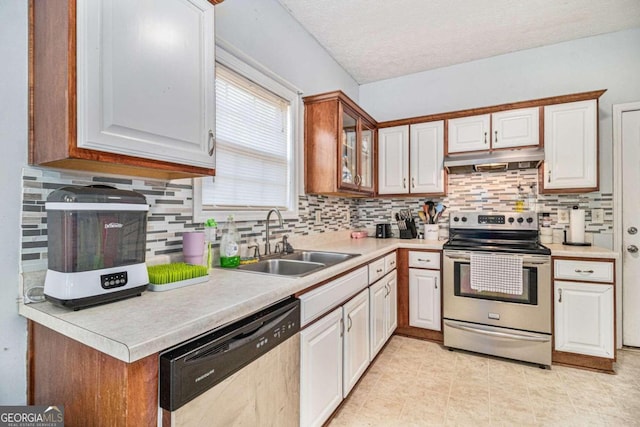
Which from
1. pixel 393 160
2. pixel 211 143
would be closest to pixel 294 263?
pixel 211 143

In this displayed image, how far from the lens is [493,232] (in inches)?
116

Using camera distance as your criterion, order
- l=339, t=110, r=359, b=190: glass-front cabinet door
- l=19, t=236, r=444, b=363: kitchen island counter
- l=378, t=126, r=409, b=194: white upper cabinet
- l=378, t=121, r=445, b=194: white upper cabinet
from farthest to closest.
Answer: l=378, t=126, r=409, b=194: white upper cabinet, l=378, t=121, r=445, b=194: white upper cabinet, l=339, t=110, r=359, b=190: glass-front cabinet door, l=19, t=236, r=444, b=363: kitchen island counter

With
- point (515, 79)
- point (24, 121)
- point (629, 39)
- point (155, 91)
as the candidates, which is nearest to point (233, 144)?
point (155, 91)

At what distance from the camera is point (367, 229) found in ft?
12.3

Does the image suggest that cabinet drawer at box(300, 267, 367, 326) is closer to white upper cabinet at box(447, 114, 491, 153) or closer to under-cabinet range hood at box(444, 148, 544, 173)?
under-cabinet range hood at box(444, 148, 544, 173)

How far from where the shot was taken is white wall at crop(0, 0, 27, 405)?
1.03m

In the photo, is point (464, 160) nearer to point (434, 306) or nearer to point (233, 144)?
point (434, 306)

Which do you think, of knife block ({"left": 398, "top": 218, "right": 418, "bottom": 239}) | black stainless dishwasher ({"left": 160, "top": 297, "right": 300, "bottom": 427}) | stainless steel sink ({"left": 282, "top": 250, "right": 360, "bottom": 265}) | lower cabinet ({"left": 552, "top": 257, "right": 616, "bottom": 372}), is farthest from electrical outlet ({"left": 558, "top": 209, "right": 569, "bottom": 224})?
black stainless dishwasher ({"left": 160, "top": 297, "right": 300, "bottom": 427})

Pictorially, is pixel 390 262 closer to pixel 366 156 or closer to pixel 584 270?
pixel 366 156

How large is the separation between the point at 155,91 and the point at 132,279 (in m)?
0.67

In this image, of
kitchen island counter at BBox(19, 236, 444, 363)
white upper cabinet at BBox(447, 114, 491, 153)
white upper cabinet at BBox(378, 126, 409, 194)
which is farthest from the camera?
white upper cabinet at BBox(378, 126, 409, 194)

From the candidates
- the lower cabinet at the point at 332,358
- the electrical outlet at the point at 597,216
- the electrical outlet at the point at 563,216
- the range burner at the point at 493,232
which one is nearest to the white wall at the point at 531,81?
the electrical outlet at the point at 597,216

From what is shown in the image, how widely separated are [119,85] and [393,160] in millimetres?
2764

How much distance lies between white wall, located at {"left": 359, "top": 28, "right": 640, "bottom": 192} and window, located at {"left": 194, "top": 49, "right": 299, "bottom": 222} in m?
1.64
